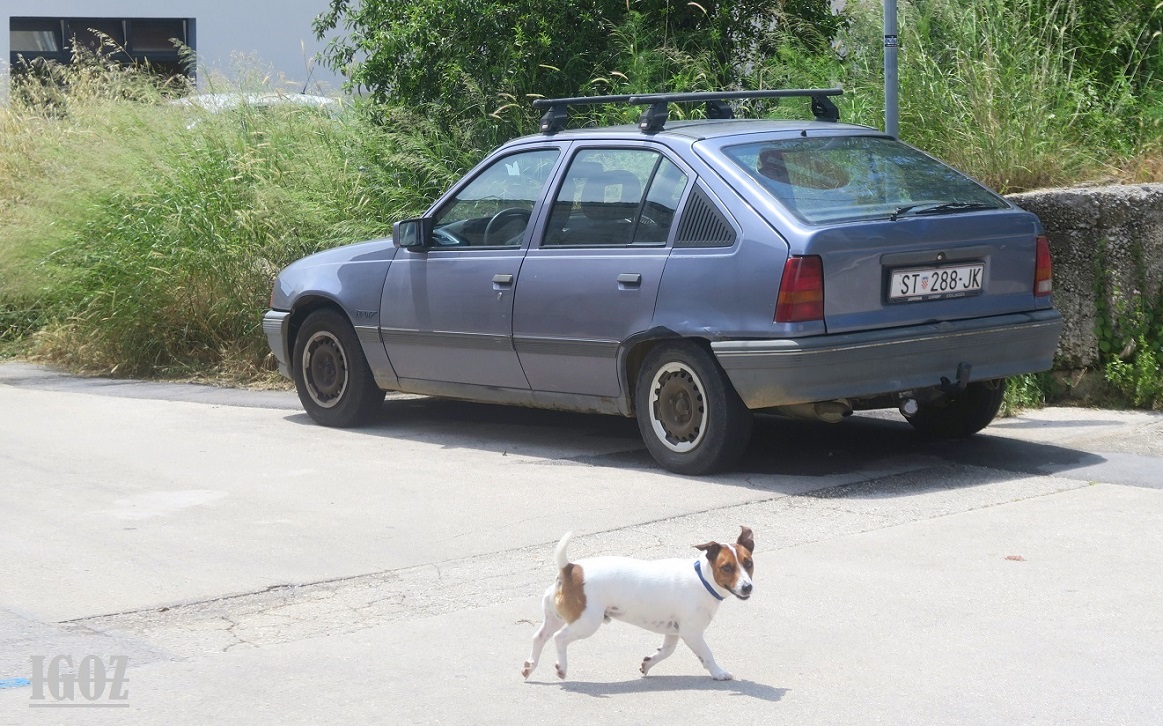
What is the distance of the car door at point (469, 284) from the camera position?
792 centimetres

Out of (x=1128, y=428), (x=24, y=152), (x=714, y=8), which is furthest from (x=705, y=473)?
(x=24, y=152)

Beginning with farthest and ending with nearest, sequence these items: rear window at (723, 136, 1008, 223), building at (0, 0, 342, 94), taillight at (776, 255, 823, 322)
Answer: building at (0, 0, 342, 94)
rear window at (723, 136, 1008, 223)
taillight at (776, 255, 823, 322)

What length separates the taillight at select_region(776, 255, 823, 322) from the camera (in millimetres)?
6566

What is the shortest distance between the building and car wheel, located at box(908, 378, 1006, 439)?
75.6 ft

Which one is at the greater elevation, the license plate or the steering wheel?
the steering wheel

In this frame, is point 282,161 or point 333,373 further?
point 282,161

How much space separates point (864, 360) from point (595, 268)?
57.5 inches

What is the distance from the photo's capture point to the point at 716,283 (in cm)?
686

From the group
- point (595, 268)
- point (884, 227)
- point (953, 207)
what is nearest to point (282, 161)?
point (595, 268)

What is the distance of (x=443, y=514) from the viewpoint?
6.63 metres

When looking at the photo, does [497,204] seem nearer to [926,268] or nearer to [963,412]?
[926,268]

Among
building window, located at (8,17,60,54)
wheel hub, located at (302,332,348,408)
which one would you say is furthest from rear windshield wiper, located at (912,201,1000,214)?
building window, located at (8,17,60,54)

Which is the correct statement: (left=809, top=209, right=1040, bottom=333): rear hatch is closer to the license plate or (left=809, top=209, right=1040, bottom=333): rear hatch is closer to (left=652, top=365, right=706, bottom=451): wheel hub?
the license plate

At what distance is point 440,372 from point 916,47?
4582mm
